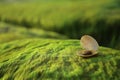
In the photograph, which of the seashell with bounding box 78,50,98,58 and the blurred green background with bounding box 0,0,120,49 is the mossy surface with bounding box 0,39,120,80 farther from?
the blurred green background with bounding box 0,0,120,49

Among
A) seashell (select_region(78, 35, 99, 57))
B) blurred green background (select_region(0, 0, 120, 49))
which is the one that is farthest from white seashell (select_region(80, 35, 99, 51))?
blurred green background (select_region(0, 0, 120, 49))

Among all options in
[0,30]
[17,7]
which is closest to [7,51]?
[0,30]

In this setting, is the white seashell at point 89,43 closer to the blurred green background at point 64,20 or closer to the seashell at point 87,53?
the seashell at point 87,53

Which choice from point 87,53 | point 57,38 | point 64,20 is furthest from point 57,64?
point 64,20

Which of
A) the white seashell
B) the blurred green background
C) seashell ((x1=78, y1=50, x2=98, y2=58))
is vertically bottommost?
the blurred green background

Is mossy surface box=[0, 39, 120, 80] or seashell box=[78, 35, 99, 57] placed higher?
seashell box=[78, 35, 99, 57]

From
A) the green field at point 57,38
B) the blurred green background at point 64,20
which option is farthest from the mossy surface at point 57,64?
the blurred green background at point 64,20
